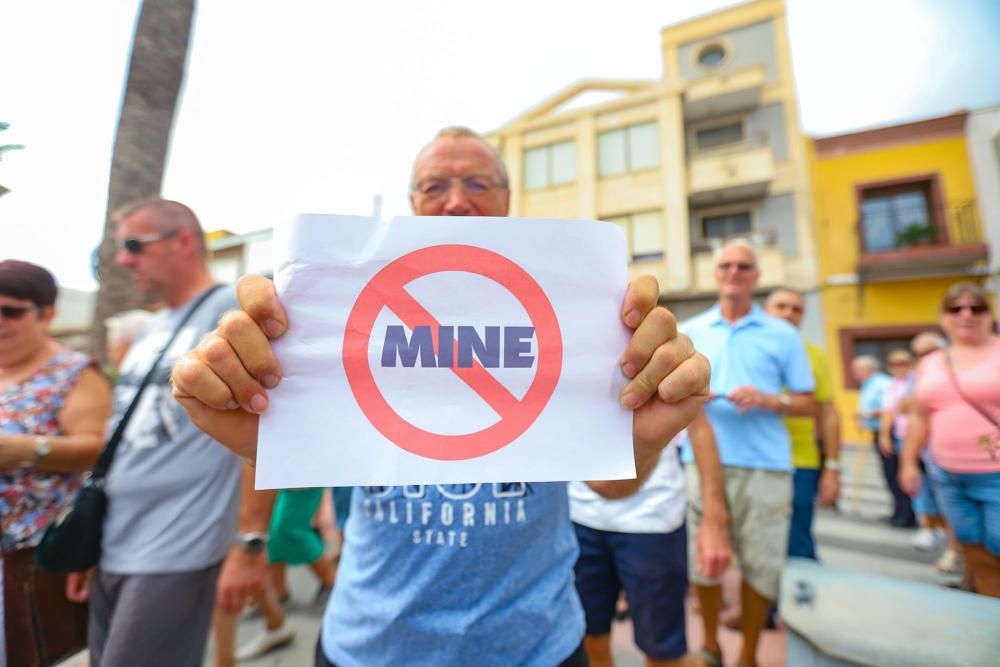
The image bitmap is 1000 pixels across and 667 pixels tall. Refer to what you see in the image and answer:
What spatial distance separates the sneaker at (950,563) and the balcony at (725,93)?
39.9 ft

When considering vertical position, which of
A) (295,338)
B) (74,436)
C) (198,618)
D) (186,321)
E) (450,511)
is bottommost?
(198,618)

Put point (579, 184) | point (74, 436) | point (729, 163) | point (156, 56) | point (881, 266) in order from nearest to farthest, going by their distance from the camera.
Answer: point (74, 436) → point (156, 56) → point (881, 266) → point (729, 163) → point (579, 184)

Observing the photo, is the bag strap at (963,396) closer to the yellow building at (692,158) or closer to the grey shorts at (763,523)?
the grey shorts at (763,523)

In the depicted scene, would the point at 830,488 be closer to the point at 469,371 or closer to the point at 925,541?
the point at 925,541

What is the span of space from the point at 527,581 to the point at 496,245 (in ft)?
2.44

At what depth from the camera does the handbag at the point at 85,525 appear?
133cm

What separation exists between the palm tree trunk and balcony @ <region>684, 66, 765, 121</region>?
12.8 m

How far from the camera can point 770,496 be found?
2199mm

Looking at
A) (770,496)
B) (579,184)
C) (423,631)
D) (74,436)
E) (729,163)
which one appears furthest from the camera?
(579,184)

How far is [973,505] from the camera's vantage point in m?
1.78

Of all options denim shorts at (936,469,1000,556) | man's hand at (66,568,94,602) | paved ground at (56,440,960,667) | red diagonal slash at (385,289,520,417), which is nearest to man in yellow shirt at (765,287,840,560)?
paved ground at (56,440,960,667)

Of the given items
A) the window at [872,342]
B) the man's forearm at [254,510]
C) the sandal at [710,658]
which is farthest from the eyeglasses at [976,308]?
the window at [872,342]

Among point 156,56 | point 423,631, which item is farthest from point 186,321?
point 156,56

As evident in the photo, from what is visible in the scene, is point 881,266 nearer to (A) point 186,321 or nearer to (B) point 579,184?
(B) point 579,184
